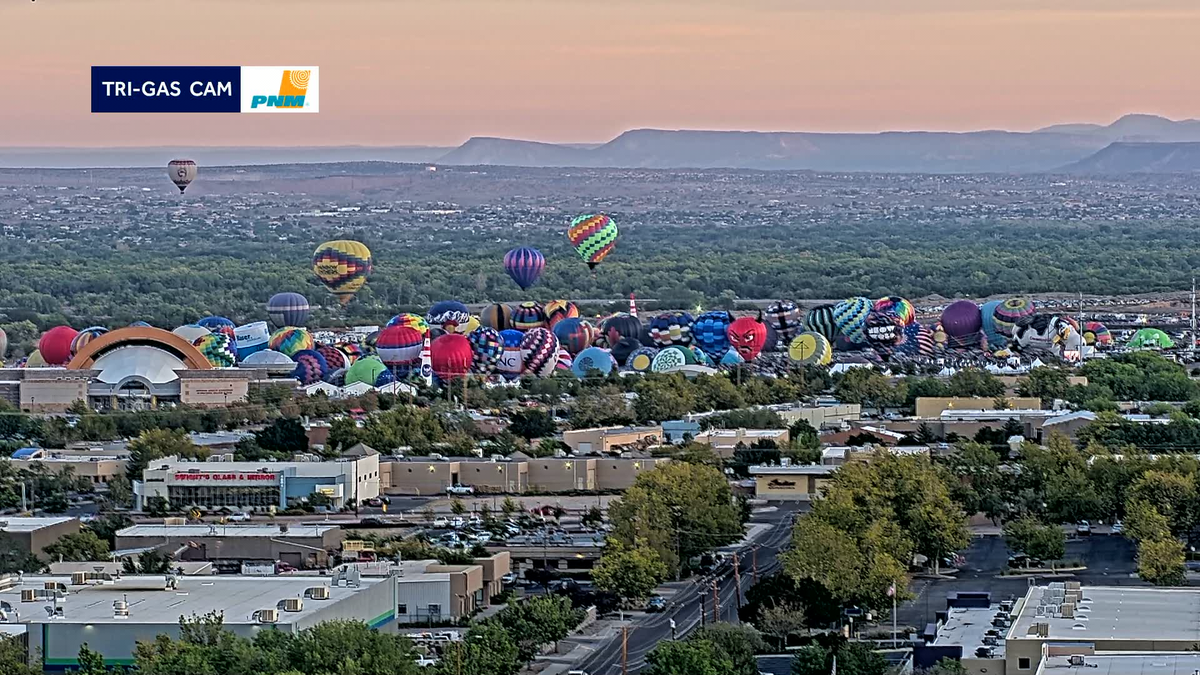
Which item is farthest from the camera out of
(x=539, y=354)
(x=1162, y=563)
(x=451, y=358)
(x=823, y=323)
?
(x=823, y=323)

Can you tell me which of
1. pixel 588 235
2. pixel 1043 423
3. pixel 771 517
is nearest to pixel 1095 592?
pixel 771 517

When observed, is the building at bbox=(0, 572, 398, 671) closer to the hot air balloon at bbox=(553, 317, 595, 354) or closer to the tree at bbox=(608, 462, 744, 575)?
the tree at bbox=(608, 462, 744, 575)

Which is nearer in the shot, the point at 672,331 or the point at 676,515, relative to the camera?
the point at 676,515

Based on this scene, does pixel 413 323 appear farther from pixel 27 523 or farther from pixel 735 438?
pixel 27 523

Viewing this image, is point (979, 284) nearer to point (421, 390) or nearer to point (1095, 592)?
point (421, 390)

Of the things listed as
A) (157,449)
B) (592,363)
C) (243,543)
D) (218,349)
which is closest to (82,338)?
(218,349)

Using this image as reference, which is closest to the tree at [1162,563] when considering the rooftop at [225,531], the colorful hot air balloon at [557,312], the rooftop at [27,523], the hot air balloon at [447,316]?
the rooftop at [225,531]
